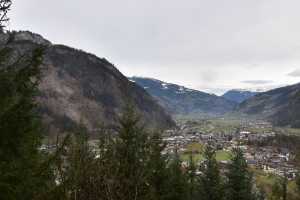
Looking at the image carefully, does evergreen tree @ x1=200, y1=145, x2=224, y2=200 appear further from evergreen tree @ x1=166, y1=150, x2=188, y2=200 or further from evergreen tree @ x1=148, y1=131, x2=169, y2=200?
evergreen tree @ x1=148, y1=131, x2=169, y2=200

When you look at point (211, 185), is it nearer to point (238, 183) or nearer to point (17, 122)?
point (238, 183)

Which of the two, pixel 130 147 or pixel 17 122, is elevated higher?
pixel 17 122

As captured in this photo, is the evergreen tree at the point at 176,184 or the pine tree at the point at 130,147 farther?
the evergreen tree at the point at 176,184

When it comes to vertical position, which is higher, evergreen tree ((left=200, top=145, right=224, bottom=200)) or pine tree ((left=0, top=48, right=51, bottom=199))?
pine tree ((left=0, top=48, right=51, bottom=199))

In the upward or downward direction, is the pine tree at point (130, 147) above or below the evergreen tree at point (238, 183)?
above

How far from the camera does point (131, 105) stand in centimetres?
2116

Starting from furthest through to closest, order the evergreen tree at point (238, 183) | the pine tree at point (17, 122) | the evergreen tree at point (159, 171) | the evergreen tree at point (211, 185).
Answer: the evergreen tree at point (211, 185) < the evergreen tree at point (238, 183) < the evergreen tree at point (159, 171) < the pine tree at point (17, 122)

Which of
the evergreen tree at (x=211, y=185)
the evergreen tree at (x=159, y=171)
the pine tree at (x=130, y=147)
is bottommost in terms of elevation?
the evergreen tree at (x=211, y=185)

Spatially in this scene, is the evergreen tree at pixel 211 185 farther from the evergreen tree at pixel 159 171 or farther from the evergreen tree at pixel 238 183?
the evergreen tree at pixel 159 171

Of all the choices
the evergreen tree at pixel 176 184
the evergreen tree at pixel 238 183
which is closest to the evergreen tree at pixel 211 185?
the evergreen tree at pixel 176 184

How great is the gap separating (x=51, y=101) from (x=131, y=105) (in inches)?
6808

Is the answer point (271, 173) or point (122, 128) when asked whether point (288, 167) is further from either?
point (122, 128)

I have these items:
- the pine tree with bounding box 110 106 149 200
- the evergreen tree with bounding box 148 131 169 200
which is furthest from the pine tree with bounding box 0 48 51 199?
the evergreen tree with bounding box 148 131 169 200

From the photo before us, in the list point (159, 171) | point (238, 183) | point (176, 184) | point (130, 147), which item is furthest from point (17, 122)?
point (238, 183)
